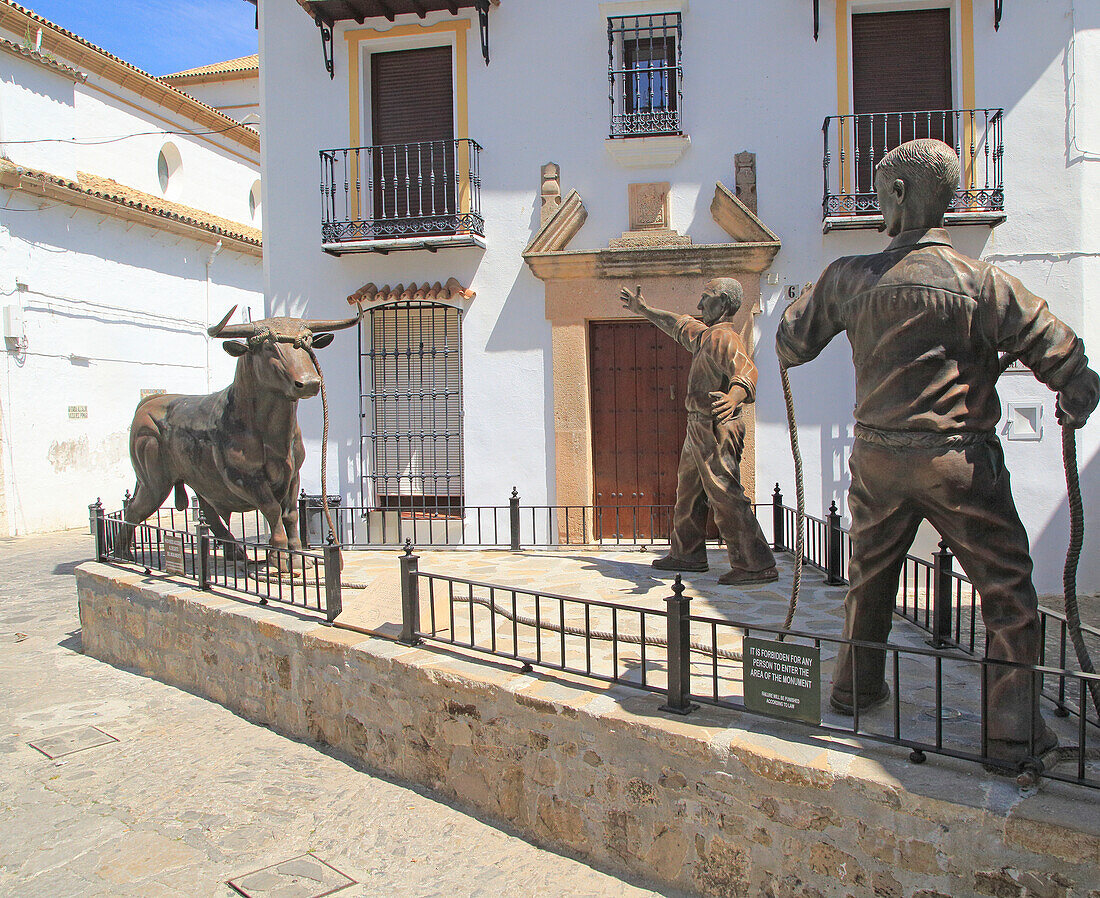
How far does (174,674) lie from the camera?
5992mm

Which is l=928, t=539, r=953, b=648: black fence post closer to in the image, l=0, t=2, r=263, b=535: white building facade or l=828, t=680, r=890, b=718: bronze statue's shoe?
l=828, t=680, r=890, b=718: bronze statue's shoe

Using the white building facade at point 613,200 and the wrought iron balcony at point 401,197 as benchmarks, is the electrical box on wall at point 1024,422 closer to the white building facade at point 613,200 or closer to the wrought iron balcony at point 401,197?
the white building facade at point 613,200

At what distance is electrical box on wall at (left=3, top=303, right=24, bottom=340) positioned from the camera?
12.1 metres

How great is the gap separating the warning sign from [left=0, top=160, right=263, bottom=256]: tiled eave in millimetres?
12733

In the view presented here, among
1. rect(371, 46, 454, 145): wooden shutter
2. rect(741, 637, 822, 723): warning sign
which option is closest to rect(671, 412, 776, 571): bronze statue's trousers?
rect(741, 637, 822, 723): warning sign

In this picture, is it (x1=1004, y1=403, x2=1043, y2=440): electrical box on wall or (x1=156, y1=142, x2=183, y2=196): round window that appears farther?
(x1=156, y1=142, x2=183, y2=196): round window

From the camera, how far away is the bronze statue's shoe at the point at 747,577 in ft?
18.3

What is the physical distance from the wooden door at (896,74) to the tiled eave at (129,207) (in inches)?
429

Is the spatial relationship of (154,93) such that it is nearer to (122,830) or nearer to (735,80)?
(735,80)

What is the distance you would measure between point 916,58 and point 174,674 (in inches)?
329

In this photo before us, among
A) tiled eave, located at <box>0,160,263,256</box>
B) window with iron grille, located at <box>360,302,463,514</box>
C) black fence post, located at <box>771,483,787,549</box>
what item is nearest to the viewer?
black fence post, located at <box>771,483,787,549</box>

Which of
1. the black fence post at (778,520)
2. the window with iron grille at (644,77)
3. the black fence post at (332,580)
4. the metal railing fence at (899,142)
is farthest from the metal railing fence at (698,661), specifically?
the window with iron grille at (644,77)

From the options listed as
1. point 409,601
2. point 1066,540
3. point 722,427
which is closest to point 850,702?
point 409,601

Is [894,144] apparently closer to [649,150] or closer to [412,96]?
[649,150]
